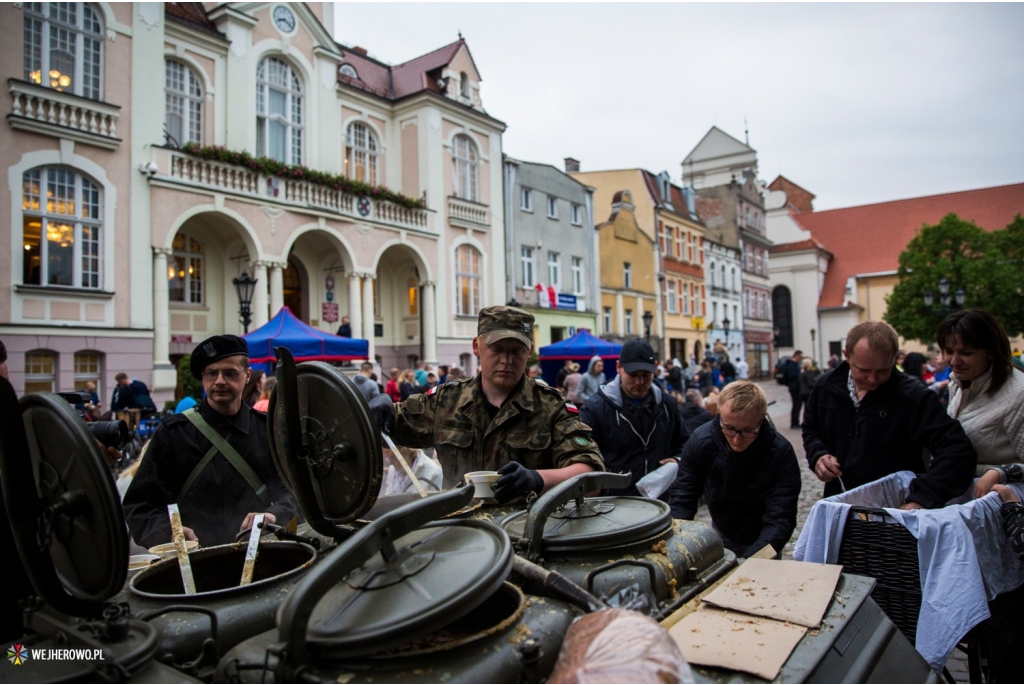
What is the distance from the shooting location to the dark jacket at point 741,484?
3.30 meters

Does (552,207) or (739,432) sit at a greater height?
(552,207)

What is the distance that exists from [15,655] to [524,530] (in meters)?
1.24

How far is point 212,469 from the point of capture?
2922 mm

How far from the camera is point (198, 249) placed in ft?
59.4

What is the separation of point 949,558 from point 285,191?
17.8m

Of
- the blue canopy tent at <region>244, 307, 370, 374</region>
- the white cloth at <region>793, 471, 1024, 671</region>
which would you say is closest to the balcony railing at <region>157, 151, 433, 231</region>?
the blue canopy tent at <region>244, 307, 370, 374</region>

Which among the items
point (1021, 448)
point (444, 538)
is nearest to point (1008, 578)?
point (1021, 448)

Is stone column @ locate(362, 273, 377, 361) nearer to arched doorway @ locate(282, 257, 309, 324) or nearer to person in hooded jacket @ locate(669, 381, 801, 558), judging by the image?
arched doorway @ locate(282, 257, 309, 324)

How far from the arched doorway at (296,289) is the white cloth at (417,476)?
1662 centimetres

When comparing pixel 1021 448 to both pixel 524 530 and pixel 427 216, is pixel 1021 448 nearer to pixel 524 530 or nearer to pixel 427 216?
pixel 524 530

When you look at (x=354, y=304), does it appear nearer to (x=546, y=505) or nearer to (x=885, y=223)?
(x=546, y=505)

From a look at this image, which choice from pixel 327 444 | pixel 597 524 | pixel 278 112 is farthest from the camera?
pixel 278 112

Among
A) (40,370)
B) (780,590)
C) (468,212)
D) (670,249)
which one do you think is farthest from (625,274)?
(780,590)

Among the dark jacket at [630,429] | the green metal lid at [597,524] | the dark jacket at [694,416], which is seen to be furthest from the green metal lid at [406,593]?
the dark jacket at [694,416]
